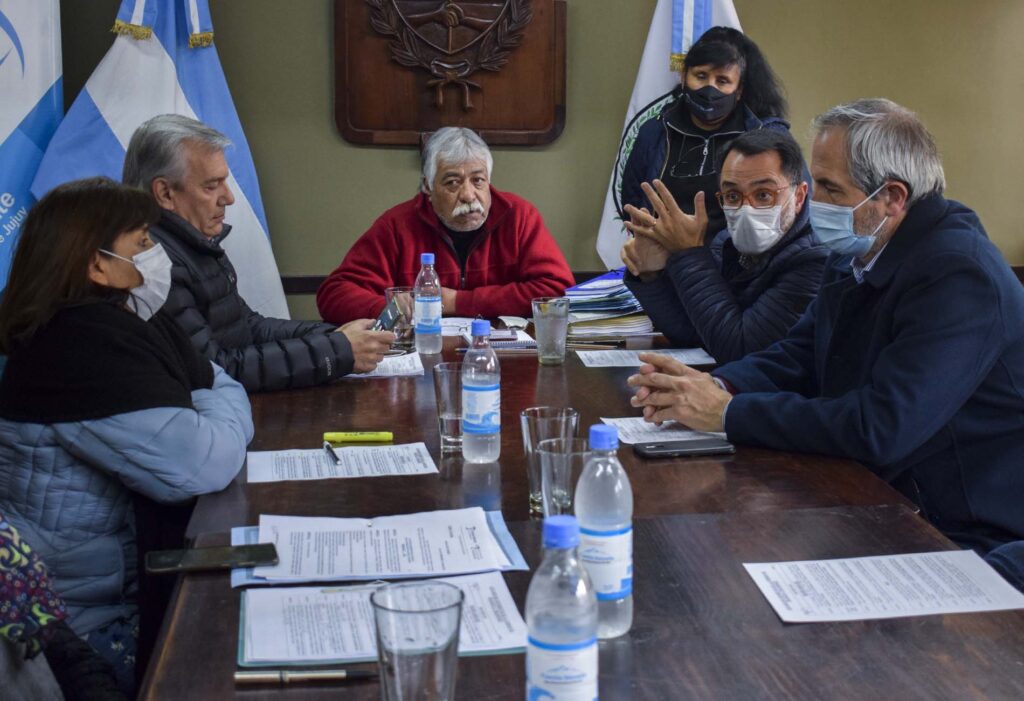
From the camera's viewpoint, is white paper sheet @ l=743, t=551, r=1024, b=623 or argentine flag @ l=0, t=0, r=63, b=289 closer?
white paper sheet @ l=743, t=551, r=1024, b=623

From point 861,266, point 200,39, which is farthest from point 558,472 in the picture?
point 200,39

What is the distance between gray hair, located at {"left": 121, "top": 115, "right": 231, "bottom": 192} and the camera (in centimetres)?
267

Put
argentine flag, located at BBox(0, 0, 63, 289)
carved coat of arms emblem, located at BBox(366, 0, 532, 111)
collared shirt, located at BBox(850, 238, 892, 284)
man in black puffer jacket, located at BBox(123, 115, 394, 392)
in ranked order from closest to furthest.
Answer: collared shirt, located at BBox(850, 238, 892, 284)
man in black puffer jacket, located at BBox(123, 115, 394, 392)
argentine flag, located at BBox(0, 0, 63, 289)
carved coat of arms emblem, located at BBox(366, 0, 532, 111)

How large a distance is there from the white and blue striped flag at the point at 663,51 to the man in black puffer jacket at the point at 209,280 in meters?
2.07

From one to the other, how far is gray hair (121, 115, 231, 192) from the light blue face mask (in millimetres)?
1506

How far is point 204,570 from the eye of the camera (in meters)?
1.35

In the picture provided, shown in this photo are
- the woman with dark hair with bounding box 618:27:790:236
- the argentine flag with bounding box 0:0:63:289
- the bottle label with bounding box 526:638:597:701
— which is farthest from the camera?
the argentine flag with bounding box 0:0:63:289

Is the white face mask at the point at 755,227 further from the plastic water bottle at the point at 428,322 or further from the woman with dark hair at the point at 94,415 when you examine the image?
the woman with dark hair at the point at 94,415

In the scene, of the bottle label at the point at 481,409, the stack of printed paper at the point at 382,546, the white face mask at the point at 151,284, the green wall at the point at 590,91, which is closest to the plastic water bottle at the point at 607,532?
the stack of printed paper at the point at 382,546

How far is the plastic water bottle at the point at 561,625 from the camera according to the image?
91 centimetres

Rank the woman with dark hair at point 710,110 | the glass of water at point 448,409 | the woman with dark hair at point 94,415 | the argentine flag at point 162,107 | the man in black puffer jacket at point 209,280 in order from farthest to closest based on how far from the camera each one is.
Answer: the argentine flag at point 162,107 < the woman with dark hair at point 710,110 < the man in black puffer jacket at point 209,280 < the glass of water at point 448,409 < the woman with dark hair at point 94,415

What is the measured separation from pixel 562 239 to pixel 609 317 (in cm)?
166

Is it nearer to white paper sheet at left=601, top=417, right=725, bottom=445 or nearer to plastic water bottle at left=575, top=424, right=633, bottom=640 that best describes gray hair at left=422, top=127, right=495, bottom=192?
white paper sheet at left=601, top=417, right=725, bottom=445

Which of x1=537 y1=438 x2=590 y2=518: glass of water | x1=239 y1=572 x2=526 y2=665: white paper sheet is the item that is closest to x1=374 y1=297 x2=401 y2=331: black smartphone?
x1=537 y1=438 x2=590 y2=518: glass of water
